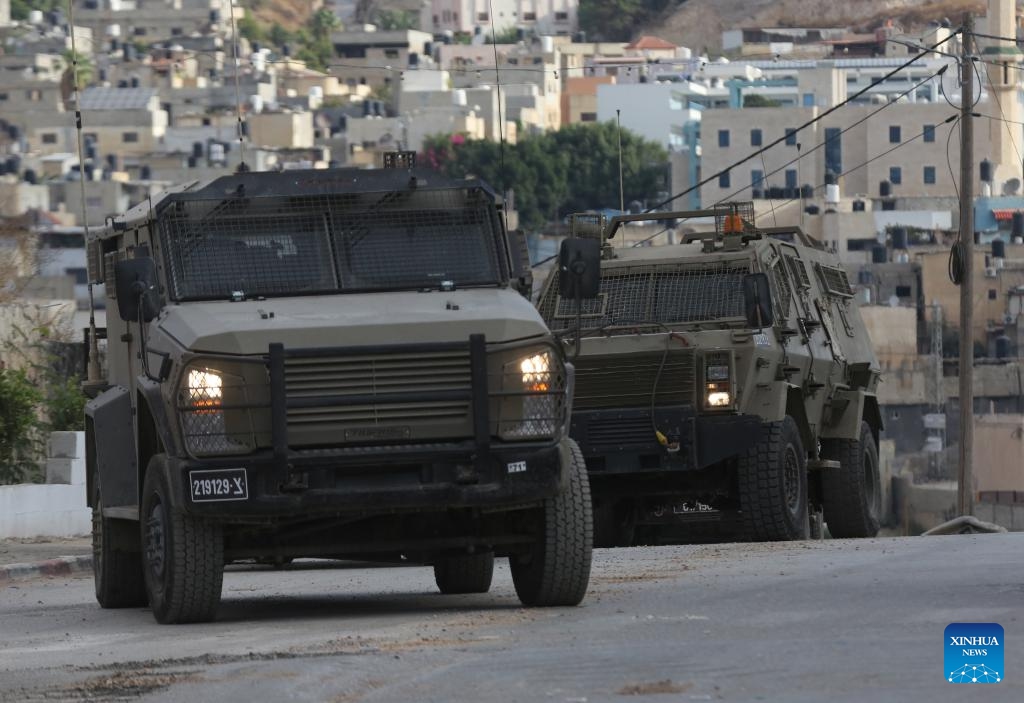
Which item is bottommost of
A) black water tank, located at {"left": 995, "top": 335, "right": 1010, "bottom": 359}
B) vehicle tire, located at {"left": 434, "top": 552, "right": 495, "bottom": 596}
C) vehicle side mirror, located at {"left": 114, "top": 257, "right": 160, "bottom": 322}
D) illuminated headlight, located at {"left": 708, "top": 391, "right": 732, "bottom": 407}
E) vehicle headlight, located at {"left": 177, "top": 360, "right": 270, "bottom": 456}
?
black water tank, located at {"left": 995, "top": 335, "right": 1010, "bottom": 359}

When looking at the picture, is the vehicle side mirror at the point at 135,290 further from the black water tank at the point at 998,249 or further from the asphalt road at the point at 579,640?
the black water tank at the point at 998,249

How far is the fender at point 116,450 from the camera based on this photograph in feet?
48.2

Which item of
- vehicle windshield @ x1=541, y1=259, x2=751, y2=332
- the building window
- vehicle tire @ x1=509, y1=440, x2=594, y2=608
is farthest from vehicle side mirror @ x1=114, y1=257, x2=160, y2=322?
the building window

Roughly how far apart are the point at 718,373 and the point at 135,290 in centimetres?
803

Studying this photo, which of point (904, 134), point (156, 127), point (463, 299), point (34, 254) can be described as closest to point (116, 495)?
point (463, 299)

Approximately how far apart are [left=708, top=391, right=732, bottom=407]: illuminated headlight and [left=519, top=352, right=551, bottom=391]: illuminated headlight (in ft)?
24.6

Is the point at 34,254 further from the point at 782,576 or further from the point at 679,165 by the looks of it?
the point at 679,165

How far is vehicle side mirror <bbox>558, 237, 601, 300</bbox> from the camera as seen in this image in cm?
1360

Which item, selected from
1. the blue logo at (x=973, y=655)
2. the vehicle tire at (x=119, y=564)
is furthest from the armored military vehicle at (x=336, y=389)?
the blue logo at (x=973, y=655)

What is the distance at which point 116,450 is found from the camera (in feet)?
48.5

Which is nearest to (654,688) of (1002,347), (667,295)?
(667,295)

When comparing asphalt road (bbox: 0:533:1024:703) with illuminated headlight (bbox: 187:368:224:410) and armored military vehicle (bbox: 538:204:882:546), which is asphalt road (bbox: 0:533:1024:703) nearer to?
illuminated headlight (bbox: 187:368:224:410)

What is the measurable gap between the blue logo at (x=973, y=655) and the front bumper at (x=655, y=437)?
9326mm

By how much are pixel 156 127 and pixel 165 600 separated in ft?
562
